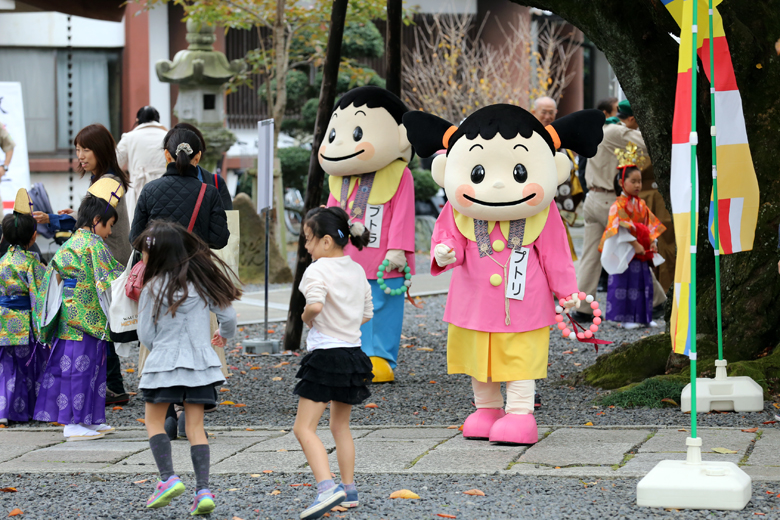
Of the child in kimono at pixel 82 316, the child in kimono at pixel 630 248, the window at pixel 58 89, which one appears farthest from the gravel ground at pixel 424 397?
the window at pixel 58 89

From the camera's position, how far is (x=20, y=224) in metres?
5.62

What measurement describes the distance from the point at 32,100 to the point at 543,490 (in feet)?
50.6

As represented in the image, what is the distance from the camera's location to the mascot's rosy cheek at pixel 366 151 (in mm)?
6344

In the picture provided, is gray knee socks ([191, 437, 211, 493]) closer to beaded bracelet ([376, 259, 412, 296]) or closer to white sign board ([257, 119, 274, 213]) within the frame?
beaded bracelet ([376, 259, 412, 296])

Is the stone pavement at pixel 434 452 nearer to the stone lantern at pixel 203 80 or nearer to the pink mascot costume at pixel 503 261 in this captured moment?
the pink mascot costume at pixel 503 261

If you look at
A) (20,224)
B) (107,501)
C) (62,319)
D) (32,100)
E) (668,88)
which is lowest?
(107,501)

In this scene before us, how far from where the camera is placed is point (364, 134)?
6.38 m

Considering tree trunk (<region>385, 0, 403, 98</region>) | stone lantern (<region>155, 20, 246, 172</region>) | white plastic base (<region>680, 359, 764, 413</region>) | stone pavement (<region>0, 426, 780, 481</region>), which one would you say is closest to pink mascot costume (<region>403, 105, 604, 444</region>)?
stone pavement (<region>0, 426, 780, 481</region>)

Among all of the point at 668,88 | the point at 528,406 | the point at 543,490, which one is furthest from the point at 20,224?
the point at 668,88

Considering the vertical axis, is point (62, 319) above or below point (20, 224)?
below

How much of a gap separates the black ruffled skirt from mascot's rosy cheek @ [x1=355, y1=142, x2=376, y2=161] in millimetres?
2660

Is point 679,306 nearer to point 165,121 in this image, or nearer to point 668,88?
point 668,88

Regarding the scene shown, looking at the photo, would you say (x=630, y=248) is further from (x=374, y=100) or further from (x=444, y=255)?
(x=444, y=255)

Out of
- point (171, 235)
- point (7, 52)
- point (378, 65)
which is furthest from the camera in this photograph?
point (378, 65)
